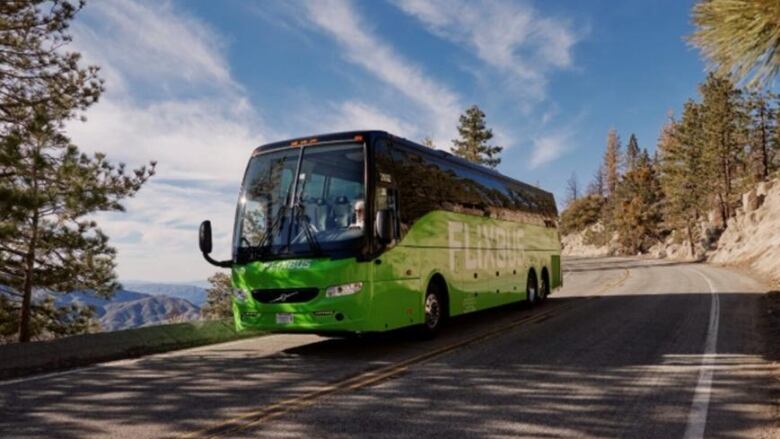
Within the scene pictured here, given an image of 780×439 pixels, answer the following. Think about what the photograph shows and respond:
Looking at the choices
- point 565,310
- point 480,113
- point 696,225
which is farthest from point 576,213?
point 565,310

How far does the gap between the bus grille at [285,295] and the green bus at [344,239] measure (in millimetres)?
15

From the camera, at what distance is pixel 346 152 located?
8.95 meters

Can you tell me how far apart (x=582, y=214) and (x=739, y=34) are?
11688 centimetres

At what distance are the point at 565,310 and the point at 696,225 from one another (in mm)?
59308

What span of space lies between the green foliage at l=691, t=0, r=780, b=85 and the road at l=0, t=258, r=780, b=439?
3.48 m

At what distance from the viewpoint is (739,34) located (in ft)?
17.4

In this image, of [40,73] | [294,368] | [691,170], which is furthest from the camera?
[691,170]

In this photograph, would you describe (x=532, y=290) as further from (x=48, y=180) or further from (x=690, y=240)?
(x=690, y=240)

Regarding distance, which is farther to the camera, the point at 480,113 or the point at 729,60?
the point at 480,113

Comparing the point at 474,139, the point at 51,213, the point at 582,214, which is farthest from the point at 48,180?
the point at 582,214

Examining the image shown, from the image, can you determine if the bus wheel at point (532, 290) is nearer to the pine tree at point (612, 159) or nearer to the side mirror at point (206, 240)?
the side mirror at point (206, 240)

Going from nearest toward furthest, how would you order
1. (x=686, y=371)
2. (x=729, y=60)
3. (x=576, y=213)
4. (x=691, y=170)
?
(x=729, y=60)
(x=686, y=371)
(x=691, y=170)
(x=576, y=213)

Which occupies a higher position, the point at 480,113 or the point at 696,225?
the point at 480,113

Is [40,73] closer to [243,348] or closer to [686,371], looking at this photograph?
[243,348]
